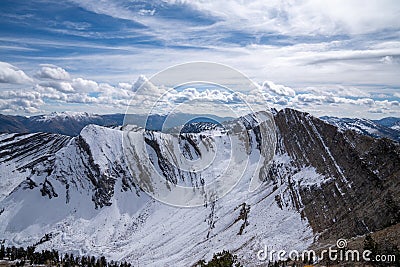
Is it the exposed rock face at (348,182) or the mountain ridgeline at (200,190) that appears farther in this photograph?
the mountain ridgeline at (200,190)

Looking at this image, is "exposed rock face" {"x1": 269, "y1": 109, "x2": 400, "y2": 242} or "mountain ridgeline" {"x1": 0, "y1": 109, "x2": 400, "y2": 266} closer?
"exposed rock face" {"x1": 269, "y1": 109, "x2": 400, "y2": 242}

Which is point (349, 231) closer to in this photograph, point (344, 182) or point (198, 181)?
point (344, 182)

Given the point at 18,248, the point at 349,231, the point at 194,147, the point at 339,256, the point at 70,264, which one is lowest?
the point at 18,248

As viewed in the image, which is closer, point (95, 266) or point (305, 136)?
point (95, 266)

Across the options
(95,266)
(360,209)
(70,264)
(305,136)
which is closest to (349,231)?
(360,209)

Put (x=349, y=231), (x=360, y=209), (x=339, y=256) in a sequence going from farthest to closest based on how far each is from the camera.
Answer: (x=360, y=209) → (x=349, y=231) → (x=339, y=256)
